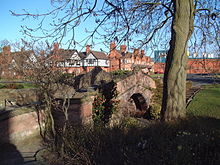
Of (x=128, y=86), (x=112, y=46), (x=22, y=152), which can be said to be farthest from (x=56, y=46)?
(x=128, y=86)

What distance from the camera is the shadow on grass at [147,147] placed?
331 centimetres

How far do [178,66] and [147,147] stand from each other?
9.58 feet

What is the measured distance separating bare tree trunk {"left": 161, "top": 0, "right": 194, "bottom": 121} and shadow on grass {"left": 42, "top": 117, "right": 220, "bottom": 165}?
2.17ft

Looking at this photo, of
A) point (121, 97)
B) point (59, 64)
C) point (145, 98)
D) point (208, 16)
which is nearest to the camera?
point (59, 64)

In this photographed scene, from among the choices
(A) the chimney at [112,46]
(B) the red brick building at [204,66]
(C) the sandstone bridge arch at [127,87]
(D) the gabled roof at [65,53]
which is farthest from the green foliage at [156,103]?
(D) the gabled roof at [65,53]

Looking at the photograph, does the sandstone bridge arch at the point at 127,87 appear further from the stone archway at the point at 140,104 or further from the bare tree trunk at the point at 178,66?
the bare tree trunk at the point at 178,66

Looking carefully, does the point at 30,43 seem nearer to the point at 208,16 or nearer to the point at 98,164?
the point at 98,164

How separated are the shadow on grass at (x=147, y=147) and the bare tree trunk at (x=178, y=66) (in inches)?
26.1

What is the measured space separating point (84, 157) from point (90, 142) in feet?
1.34

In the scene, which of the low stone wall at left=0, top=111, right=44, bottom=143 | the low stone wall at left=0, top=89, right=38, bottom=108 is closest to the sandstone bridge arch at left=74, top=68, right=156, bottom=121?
the low stone wall at left=0, top=111, right=44, bottom=143

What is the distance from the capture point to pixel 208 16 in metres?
7.28

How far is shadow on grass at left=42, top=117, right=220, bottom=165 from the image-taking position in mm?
3312

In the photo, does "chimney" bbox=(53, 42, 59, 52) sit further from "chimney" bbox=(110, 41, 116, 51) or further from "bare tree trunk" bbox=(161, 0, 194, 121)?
"bare tree trunk" bbox=(161, 0, 194, 121)

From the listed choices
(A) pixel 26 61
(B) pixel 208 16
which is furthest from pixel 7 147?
(B) pixel 208 16
